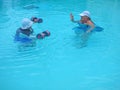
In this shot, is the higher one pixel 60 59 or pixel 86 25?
pixel 86 25

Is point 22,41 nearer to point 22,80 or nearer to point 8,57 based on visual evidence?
point 8,57

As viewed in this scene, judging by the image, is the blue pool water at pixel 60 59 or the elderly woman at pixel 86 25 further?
the elderly woman at pixel 86 25

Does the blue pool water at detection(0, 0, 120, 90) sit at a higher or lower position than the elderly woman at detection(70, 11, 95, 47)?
lower

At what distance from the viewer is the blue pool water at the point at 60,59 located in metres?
5.04

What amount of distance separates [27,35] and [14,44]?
0.52 m

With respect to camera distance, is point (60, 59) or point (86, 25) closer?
point (60, 59)

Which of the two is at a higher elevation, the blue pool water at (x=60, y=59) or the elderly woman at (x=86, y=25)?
the elderly woman at (x=86, y=25)

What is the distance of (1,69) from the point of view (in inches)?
217

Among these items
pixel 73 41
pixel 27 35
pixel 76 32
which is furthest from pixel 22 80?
pixel 76 32

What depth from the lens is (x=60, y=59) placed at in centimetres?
597

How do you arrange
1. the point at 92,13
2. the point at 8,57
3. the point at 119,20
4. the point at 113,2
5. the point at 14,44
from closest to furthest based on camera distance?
the point at 8,57 → the point at 14,44 → the point at 119,20 → the point at 92,13 → the point at 113,2

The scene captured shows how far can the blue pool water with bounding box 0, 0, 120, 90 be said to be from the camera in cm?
504

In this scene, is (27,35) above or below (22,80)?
above

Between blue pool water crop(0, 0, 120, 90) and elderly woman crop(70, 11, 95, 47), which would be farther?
elderly woman crop(70, 11, 95, 47)
